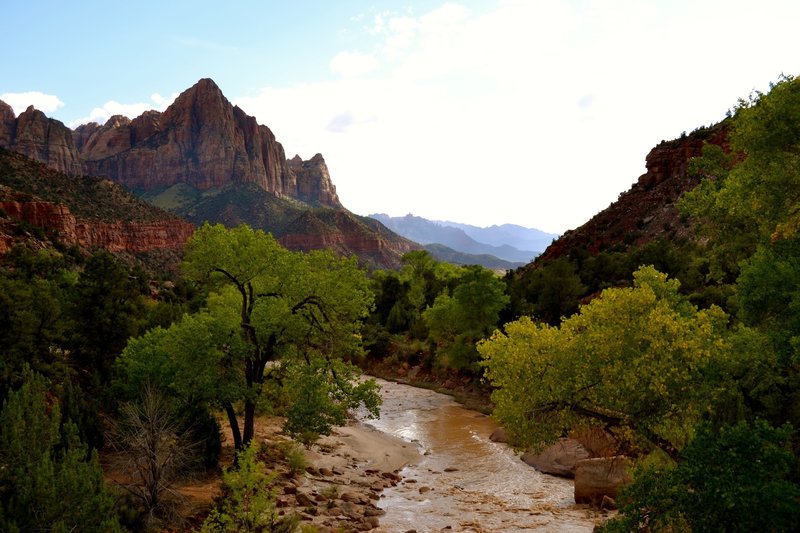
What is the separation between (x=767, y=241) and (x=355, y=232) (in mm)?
177815

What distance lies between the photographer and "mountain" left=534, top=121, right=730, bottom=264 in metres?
72.4

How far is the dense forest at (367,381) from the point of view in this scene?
11.6m

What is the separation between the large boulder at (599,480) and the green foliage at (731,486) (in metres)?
10.3

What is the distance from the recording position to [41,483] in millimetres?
12062

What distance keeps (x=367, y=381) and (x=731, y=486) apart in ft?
41.7

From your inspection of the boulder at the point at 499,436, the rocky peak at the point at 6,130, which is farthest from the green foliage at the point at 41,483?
the rocky peak at the point at 6,130

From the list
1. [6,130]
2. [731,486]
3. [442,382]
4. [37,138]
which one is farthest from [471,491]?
[6,130]

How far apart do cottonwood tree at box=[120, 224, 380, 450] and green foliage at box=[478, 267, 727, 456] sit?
6144 millimetres

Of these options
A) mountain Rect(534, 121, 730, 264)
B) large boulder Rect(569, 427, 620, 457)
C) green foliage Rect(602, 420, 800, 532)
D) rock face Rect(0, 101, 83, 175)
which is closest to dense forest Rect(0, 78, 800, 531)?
green foliage Rect(602, 420, 800, 532)

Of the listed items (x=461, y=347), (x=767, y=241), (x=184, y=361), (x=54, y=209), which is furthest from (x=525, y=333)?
(x=54, y=209)

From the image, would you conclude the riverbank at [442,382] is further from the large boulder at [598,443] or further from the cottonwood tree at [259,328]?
the cottonwood tree at [259,328]

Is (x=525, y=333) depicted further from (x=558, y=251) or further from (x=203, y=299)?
(x=558, y=251)

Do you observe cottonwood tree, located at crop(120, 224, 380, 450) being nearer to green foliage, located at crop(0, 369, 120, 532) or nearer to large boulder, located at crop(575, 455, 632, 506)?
green foliage, located at crop(0, 369, 120, 532)

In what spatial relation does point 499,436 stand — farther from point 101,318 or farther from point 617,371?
point 101,318
